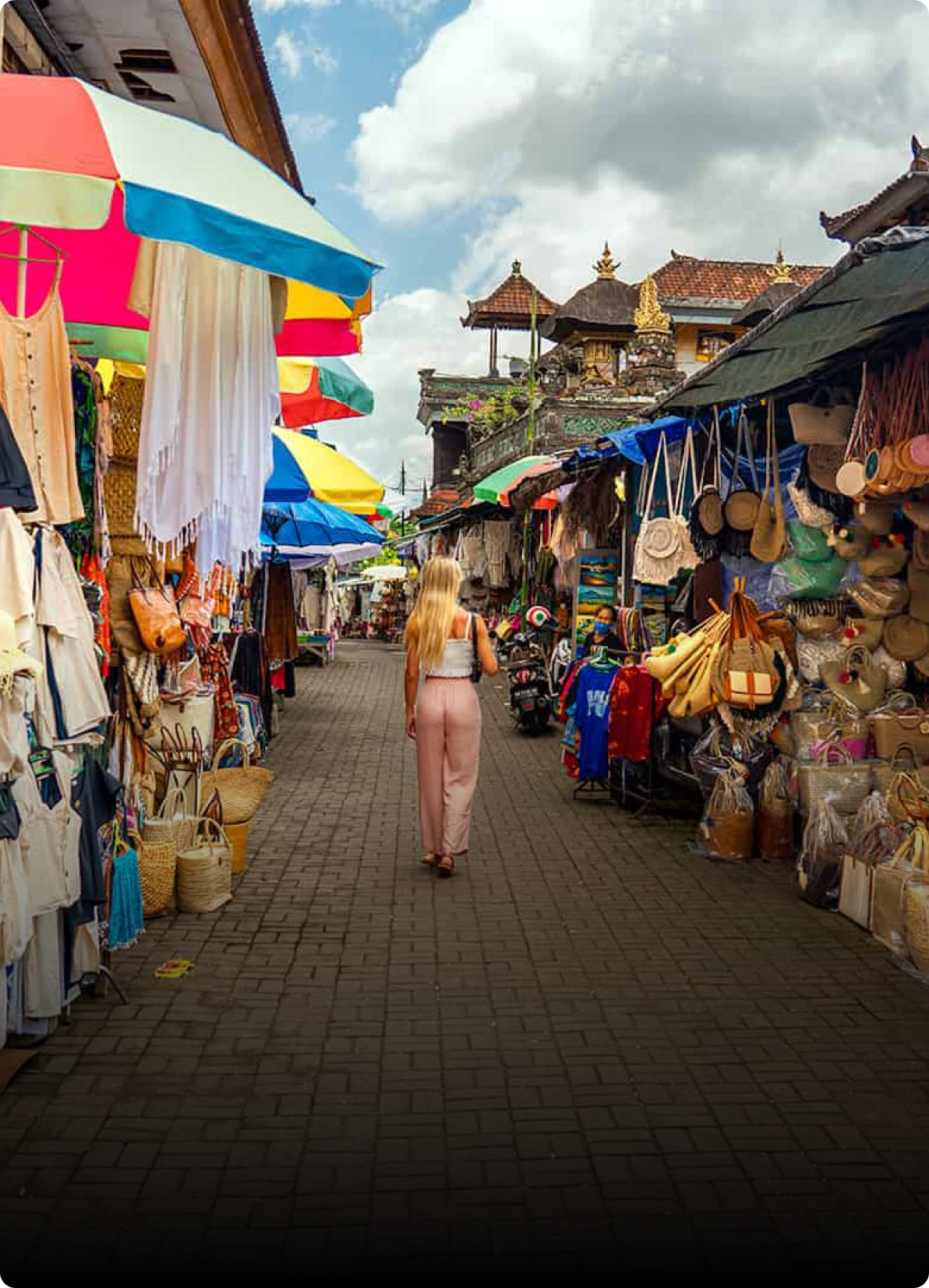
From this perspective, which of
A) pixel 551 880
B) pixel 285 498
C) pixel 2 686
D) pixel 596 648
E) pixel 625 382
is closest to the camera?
pixel 2 686

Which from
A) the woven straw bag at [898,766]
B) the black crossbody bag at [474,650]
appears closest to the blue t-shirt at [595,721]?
the black crossbody bag at [474,650]

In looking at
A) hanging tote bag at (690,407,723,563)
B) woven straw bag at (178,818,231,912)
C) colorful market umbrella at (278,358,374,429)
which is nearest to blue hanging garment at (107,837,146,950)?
woven straw bag at (178,818,231,912)

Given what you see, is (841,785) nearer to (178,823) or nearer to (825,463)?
(825,463)

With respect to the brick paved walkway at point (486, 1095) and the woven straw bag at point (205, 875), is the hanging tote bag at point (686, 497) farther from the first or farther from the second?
the woven straw bag at point (205, 875)

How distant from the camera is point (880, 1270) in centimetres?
277

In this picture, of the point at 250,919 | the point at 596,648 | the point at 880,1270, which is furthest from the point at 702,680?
the point at 880,1270

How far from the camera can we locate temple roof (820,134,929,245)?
352 inches

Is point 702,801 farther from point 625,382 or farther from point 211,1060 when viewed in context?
point 625,382

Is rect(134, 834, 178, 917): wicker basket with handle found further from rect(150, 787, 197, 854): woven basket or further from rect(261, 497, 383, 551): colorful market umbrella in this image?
rect(261, 497, 383, 551): colorful market umbrella

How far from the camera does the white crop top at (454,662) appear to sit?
6.55m

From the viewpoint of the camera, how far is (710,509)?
750cm

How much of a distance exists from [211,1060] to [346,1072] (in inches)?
21.5

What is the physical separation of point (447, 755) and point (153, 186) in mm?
4195

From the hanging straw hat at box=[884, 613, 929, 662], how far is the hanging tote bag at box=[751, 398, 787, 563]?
93 centimetres
